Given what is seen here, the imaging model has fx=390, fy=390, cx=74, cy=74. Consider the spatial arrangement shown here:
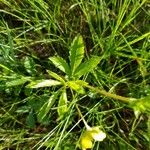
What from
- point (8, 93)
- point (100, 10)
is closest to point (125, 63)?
point (100, 10)

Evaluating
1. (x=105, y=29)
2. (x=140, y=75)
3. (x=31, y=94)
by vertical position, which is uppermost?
(x=105, y=29)

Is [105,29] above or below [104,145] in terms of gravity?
above

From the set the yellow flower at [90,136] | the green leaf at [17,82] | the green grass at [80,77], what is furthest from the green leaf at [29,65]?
the yellow flower at [90,136]

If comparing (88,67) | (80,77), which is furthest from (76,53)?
(80,77)

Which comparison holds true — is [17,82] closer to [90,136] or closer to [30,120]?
[30,120]

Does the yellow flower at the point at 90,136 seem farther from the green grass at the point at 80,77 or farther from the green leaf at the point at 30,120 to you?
the green leaf at the point at 30,120

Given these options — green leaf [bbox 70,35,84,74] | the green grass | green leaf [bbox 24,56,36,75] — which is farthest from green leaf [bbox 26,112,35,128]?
green leaf [bbox 70,35,84,74]

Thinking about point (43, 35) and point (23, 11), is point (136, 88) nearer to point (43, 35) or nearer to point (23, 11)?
point (43, 35)
